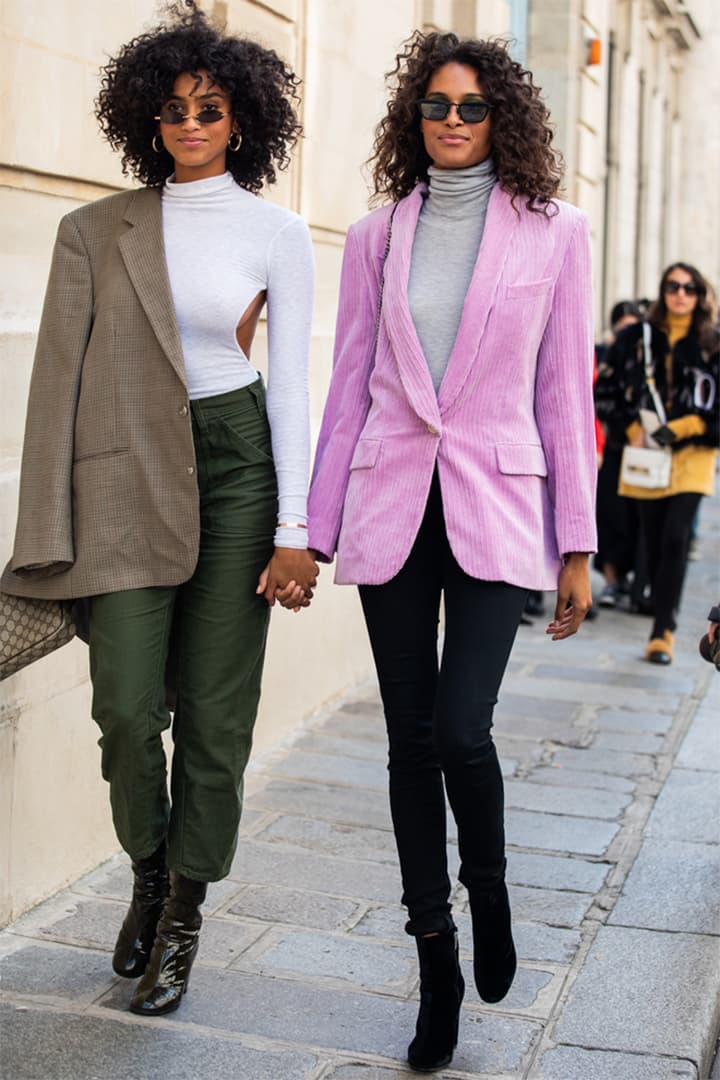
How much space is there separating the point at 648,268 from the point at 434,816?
18.9 meters

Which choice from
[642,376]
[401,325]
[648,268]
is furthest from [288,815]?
[648,268]

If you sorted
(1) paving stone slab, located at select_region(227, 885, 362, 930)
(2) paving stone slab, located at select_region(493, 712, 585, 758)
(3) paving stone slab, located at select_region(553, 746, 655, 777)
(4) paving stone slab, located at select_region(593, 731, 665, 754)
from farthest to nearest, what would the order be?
1. (2) paving stone slab, located at select_region(493, 712, 585, 758)
2. (4) paving stone slab, located at select_region(593, 731, 665, 754)
3. (3) paving stone slab, located at select_region(553, 746, 655, 777)
4. (1) paving stone slab, located at select_region(227, 885, 362, 930)

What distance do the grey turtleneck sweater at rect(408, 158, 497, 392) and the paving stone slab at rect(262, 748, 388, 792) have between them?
8.32 feet

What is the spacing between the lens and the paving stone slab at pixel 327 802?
5.18 meters

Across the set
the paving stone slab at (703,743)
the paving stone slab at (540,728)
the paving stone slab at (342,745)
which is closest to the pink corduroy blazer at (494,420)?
the paving stone slab at (342,745)

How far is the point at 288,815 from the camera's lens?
204 inches

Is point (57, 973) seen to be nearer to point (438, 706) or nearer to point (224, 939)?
point (224, 939)

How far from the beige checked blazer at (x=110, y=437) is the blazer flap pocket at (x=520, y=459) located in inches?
24.6

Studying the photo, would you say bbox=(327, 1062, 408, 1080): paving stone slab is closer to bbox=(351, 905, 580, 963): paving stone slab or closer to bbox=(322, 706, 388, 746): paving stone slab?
bbox=(351, 905, 580, 963): paving stone slab

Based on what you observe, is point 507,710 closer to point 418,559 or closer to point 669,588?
point 669,588

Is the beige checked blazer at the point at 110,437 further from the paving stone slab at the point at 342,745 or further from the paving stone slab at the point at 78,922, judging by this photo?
the paving stone slab at the point at 342,745

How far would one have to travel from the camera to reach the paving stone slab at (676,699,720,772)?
594cm

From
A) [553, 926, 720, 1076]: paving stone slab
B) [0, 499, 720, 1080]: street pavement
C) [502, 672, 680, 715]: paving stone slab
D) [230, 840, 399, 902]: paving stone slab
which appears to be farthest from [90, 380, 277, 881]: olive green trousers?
[502, 672, 680, 715]: paving stone slab

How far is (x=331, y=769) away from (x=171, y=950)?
86.6 inches
